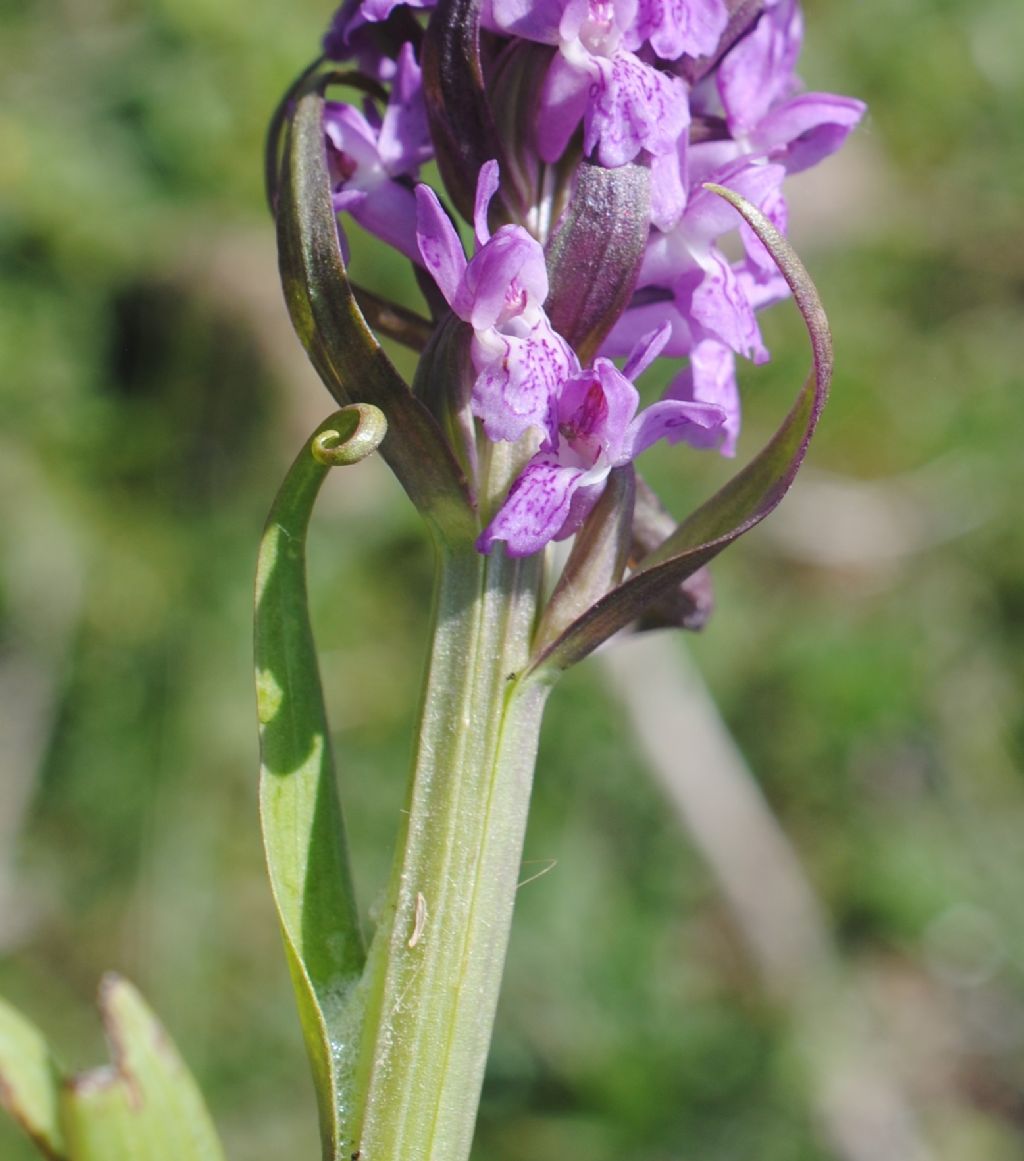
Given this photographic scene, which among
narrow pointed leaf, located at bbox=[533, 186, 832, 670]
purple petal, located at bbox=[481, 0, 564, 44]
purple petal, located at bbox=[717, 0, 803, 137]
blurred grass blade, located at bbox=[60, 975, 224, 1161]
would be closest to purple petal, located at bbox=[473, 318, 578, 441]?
narrow pointed leaf, located at bbox=[533, 186, 832, 670]

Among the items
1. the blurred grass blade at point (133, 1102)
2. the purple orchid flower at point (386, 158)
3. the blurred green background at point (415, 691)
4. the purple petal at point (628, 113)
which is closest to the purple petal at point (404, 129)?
the purple orchid flower at point (386, 158)

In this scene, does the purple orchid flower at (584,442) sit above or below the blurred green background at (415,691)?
above

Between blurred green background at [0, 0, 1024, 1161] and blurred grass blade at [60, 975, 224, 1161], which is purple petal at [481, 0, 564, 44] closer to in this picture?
blurred grass blade at [60, 975, 224, 1161]

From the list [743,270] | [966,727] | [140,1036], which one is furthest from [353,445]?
[966,727]

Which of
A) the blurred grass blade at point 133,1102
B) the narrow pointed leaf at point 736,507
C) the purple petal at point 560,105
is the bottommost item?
the blurred grass blade at point 133,1102

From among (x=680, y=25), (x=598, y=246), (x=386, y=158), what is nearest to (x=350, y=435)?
(x=598, y=246)

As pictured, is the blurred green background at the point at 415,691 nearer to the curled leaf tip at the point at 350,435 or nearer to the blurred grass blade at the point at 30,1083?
the blurred grass blade at the point at 30,1083

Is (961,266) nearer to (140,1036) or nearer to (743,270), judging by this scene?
(743,270)
